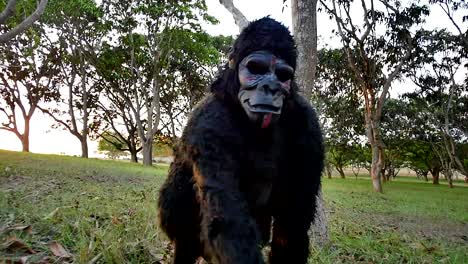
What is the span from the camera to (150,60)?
2384 centimetres

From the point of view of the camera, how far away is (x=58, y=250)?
9.71 feet

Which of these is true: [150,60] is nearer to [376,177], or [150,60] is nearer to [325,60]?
[325,60]

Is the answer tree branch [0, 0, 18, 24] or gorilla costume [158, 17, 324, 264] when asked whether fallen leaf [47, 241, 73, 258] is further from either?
tree branch [0, 0, 18, 24]

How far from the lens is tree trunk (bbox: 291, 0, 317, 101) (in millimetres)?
4523

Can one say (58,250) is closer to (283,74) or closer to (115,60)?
Answer: (283,74)

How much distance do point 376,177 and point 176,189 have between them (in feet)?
55.2

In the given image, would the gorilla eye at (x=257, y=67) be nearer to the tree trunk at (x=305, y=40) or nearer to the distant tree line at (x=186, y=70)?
the tree trunk at (x=305, y=40)

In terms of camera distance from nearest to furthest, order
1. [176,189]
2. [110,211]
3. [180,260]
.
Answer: [176,189]
[180,260]
[110,211]

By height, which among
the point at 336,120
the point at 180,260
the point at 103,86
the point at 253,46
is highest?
the point at 103,86

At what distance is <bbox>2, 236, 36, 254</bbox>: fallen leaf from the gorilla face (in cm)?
190

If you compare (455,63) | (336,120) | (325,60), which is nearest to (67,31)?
(325,60)

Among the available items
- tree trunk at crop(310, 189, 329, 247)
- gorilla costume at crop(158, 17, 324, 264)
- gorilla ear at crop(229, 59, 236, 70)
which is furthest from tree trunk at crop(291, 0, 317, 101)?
gorilla ear at crop(229, 59, 236, 70)

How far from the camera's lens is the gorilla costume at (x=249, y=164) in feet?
5.84

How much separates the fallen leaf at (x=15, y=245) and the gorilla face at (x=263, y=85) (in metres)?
1.90
